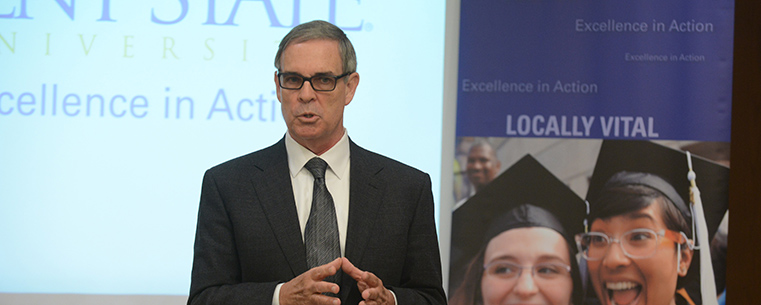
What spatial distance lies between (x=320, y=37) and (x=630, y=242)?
7.66ft

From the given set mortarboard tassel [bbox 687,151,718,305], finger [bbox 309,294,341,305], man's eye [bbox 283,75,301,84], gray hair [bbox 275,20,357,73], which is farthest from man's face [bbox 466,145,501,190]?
finger [bbox 309,294,341,305]

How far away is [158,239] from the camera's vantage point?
3.44 metres

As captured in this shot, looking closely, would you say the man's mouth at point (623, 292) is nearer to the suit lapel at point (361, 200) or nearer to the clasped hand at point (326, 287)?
the suit lapel at point (361, 200)

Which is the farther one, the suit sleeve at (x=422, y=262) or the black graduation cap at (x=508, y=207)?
the black graduation cap at (x=508, y=207)

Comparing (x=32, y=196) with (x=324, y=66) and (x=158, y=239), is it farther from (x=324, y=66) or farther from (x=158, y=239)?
(x=324, y=66)

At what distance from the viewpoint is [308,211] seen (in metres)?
1.72

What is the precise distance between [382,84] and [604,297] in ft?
5.09

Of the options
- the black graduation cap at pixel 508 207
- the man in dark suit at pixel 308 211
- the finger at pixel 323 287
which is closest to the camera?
the finger at pixel 323 287

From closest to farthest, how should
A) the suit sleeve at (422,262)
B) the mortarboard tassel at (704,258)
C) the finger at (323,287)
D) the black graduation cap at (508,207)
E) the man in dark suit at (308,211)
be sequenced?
the finger at (323,287), the man in dark suit at (308,211), the suit sleeve at (422,262), the mortarboard tassel at (704,258), the black graduation cap at (508,207)

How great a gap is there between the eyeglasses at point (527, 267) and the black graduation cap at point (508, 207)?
0.12 m

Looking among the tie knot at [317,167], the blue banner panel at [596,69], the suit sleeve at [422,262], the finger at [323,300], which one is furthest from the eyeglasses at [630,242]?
the finger at [323,300]

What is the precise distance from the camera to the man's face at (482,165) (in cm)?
349

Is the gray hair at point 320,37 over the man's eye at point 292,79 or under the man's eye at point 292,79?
over

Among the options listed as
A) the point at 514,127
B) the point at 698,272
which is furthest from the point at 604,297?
the point at 514,127
